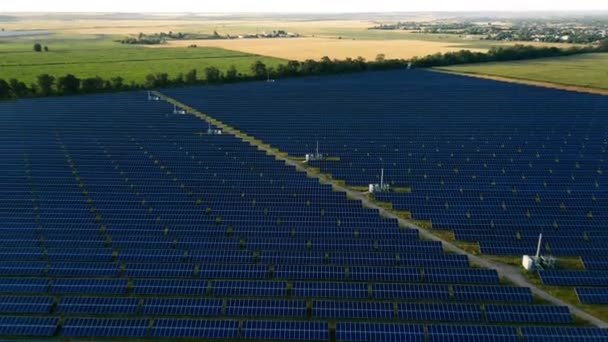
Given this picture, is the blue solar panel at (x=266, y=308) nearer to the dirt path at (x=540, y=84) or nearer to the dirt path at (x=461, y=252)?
the dirt path at (x=461, y=252)

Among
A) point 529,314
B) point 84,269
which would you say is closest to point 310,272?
point 529,314

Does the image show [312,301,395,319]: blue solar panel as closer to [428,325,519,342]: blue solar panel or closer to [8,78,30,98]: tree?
[428,325,519,342]: blue solar panel

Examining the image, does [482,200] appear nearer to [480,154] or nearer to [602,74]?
[480,154]

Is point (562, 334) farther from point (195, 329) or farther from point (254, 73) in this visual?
point (254, 73)

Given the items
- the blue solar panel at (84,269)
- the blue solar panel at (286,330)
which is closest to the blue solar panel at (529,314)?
the blue solar panel at (286,330)

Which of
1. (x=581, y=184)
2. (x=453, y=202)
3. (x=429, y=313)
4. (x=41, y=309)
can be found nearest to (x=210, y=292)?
(x=41, y=309)

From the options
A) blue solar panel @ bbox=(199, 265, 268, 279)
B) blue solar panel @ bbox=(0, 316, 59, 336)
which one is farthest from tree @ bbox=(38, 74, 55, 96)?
blue solar panel @ bbox=(0, 316, 59, 336)
